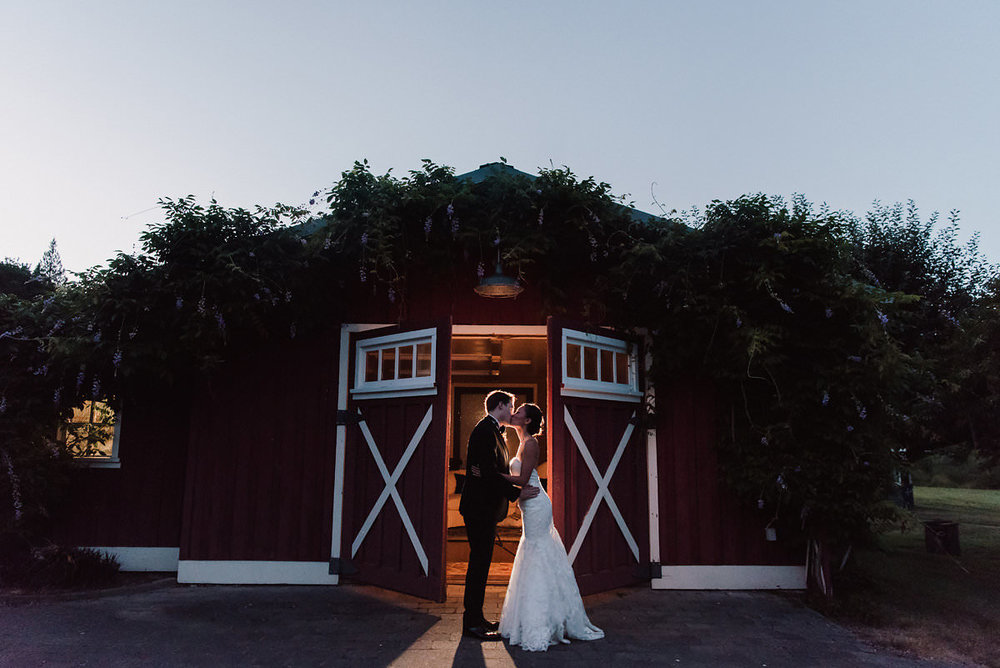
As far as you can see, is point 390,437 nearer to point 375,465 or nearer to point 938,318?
point 375,465

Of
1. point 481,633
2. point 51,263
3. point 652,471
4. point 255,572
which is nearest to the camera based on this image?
point 481,633

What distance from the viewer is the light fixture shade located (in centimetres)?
512

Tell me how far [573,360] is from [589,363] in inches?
7.5

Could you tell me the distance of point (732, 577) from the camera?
540 centimetres

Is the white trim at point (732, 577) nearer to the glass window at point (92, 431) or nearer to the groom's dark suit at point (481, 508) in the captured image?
the groom's dark suit at point (481, 508)

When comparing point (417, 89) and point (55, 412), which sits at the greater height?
point (417, 89)

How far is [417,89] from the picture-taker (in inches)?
275

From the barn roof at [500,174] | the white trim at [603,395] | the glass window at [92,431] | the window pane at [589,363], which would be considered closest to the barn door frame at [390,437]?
the white trim at [603,395]

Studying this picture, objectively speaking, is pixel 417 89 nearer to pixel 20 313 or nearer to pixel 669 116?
pixel 669 116

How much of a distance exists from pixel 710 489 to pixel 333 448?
354 centimetres

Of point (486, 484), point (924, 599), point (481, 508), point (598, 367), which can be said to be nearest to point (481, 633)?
point (481, 508)

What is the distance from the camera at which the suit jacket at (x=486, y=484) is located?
12.8 feet

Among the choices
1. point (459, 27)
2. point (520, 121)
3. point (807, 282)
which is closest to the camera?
point (807, 282)

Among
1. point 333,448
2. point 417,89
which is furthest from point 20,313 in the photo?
point 417,89
